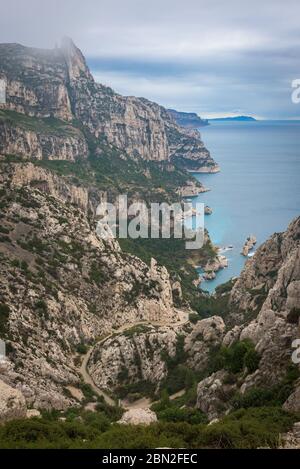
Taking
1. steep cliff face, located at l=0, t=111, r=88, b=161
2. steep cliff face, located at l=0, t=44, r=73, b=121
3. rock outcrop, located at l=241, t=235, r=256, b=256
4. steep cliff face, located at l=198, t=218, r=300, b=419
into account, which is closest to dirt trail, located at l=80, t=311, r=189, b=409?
steep cliff face, located at l=198, t=218, r=300, b=419

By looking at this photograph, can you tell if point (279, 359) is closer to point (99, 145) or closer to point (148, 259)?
point (148, 259)

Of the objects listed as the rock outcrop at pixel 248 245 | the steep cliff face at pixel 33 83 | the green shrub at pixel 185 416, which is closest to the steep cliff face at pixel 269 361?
the green shrub at pixel 185 416

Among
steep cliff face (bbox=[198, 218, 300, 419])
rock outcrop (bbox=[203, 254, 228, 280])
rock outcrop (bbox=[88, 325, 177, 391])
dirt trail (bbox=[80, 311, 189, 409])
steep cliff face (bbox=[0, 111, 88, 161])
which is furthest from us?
steep cliff face (bbox=[0, 111, 88, 161])

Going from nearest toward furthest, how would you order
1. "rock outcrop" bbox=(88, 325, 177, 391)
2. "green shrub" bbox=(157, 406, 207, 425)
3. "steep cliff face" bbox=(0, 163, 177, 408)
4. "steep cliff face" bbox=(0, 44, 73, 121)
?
"green shrub" bbox=(157, 406, 207, 425)
"steep cliff face" bbox=(0, 163, 177, 408)
"rock outcrop" bbox=(88, 325, 177, 391)
"steep cliff face" bbox=(0, 44, 73, 121)

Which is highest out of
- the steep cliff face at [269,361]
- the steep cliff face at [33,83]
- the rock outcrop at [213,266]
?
the steep cliff face at [33,83]

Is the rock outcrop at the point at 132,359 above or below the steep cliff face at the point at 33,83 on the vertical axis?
below

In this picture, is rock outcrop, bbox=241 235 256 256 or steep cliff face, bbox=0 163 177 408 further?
rock outcrop, bbox=241 235 256 256

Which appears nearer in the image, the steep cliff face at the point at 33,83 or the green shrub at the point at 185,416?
the green shrub at the point at 185,416

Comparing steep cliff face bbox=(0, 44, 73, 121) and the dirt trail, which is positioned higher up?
steep cliff face bbox=(0, 44, 73, 121)

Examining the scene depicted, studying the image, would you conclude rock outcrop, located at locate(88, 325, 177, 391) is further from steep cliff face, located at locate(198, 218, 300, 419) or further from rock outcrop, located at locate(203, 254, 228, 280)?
rock outcrop, located at locate(203, 254, 228, 280)

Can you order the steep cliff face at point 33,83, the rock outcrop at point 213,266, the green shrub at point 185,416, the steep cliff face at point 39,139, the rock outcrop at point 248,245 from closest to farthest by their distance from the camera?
the green shrub at point 185,416 < the rock outcrop at point 213,266 < the steep cliff face at point 39,139 < the rock outcrop at point 248,245 < the steep cliff face at point 33,83

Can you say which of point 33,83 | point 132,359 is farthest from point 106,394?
point 33,83

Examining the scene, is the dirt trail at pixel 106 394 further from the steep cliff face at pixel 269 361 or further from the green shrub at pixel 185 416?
the green shrub at pixel 185 416

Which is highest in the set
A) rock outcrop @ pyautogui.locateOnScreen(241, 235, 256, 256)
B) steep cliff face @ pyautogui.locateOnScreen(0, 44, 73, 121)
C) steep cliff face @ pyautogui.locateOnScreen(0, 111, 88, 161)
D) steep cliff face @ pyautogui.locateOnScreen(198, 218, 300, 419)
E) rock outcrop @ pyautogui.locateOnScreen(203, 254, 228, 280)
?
steep cliff face @ pyautogui.locateOnScreen(0, 44, 73, 121)
